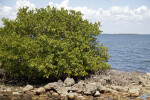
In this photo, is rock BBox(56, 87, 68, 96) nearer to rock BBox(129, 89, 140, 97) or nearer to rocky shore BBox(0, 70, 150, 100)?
rocky shore BBox(0, 70, 150, 100)

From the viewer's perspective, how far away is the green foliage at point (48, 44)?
72.9 ft

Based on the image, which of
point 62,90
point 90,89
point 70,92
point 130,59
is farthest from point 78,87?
Answer: point 130,59

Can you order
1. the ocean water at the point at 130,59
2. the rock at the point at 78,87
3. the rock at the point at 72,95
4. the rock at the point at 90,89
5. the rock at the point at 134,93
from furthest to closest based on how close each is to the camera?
the ocean water at the point at 130,59 < the rock at the point at 78,87 < the rock at the point at 134,93 < the rock at the point at 90,89 < the rock at the point at 72,95

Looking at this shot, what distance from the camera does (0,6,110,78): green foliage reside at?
72.9ft

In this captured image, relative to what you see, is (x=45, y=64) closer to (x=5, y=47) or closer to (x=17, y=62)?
(x=17, y=62)

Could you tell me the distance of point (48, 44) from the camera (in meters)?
22.3

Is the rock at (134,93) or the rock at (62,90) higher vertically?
the rock at (62,90)

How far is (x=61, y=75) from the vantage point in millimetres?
24312

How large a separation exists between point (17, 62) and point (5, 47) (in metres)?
2.05

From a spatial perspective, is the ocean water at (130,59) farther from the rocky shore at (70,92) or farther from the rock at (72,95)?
the rock at (72,95)

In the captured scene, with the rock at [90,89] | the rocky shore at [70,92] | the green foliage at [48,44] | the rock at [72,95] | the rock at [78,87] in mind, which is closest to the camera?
the rock at [72,95]

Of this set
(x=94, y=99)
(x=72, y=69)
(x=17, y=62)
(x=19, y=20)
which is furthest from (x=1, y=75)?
(x=94, y=99)

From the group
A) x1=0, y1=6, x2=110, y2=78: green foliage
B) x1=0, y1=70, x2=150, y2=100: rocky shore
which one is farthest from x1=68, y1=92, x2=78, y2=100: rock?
x1=0, y1=6, x2=110, y2=78: green foliage

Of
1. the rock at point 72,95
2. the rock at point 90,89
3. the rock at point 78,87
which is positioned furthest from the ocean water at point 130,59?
the rock at point 72,95
